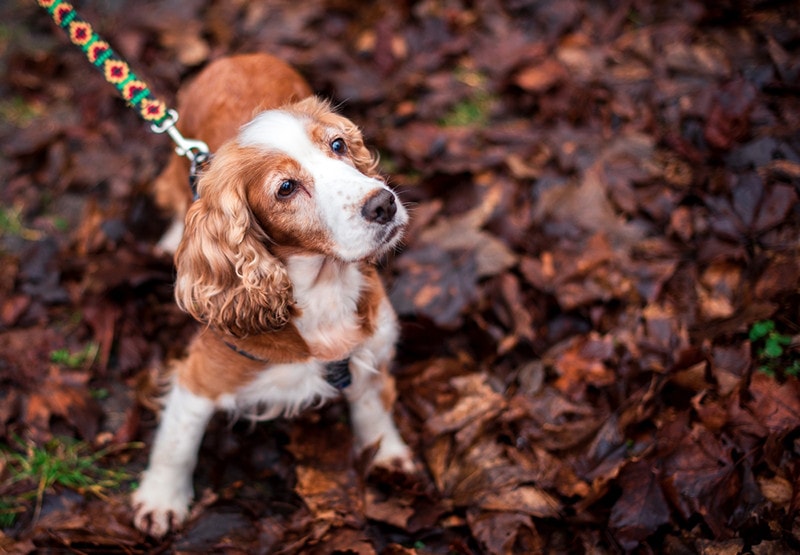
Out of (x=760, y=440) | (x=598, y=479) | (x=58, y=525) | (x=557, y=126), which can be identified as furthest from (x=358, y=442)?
(x=557, y=126)

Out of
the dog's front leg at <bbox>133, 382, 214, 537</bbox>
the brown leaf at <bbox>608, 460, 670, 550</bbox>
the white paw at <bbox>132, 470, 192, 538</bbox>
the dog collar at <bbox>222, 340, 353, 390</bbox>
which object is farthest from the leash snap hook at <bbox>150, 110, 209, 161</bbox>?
the brown leaf at <bbox>608, 460, 670, 550</bbox>

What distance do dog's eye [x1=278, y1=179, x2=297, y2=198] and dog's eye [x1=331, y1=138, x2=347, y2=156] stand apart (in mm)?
255

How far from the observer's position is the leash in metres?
2.78

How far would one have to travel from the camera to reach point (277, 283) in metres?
2.51

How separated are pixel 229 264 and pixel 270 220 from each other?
219 mm

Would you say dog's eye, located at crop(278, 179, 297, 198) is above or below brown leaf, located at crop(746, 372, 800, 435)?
above

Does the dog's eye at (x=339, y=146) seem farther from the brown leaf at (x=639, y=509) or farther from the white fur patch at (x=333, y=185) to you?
the brown leaf at (x=639, y=509)

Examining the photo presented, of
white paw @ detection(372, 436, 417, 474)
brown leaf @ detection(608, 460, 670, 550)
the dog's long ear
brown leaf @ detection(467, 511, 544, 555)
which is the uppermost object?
the dog's long ear

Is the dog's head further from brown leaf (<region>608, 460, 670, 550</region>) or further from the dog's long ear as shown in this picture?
brown leaf (<region>608, 460, 670, 550</region>)

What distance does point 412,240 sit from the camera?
3768 millimetres

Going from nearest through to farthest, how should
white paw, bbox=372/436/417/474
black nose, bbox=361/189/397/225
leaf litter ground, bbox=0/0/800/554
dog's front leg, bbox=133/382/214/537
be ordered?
black nose, bbox=361/189/397/225
leaf litter ground, bbox=0/0/800/554
dog's front leg, bbox=133/382/214/537
white paw, bbox=372/436/417/474

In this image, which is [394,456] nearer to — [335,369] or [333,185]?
[335,369]

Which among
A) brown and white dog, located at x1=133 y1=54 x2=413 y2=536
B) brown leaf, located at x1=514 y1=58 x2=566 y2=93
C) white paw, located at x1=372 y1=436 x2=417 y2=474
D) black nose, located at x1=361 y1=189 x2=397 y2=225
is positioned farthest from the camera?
brown leaf, located at x1=514 y1=58 x2=566 y2=93

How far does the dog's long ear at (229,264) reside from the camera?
2469 mm
